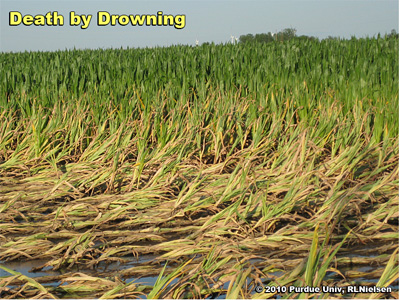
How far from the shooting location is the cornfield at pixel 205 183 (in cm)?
290

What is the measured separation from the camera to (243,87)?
6.86 metres

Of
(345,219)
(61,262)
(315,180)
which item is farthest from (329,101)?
(61,262)

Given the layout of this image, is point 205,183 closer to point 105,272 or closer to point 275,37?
point 105,272

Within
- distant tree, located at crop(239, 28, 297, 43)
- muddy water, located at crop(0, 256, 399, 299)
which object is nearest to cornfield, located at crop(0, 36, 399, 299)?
muddy water, located at crop(0, 256, 399, 299)

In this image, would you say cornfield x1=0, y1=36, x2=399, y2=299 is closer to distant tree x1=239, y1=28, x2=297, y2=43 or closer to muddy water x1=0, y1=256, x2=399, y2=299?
muddy water x1=0, y1=256, x2=399, y2=299

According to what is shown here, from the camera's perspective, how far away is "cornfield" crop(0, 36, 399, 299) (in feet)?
9.53

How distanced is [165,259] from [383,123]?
315cm

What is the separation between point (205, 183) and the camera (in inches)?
183

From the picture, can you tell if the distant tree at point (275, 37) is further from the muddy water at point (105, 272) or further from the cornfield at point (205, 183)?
the muddy water at point (105, 272)

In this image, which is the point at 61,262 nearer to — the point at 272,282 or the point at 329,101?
the point at 272,282

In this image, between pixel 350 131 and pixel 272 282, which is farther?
pixel 350 131

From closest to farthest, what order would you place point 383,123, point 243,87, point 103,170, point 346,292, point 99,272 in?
point 346,292 < point 99,272 < point 103,170 < point 383,123 < point 243,87

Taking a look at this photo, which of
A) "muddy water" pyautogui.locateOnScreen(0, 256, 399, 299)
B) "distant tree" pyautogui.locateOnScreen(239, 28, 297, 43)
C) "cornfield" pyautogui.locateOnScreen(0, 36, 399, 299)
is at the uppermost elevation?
"distant tree" pyautogui.locateOnScreen(239, 28, 297, 43)

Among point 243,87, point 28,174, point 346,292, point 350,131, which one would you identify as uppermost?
point 243,87
